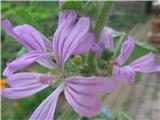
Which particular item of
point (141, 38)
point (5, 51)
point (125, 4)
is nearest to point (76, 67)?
point (5, 51)

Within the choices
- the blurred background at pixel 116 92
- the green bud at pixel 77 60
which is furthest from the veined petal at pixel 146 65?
the blurred background at pixel 116 92

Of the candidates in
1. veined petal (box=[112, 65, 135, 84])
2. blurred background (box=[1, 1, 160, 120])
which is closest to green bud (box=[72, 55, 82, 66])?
A: veined petal (box=[112, 65, 135, 84])

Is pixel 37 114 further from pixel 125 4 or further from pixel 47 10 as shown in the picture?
pixel 125 4

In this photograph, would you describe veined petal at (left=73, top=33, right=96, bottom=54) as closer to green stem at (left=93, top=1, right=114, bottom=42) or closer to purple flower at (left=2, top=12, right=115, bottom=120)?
purple flower at (left=2, top=12, right=115, bottom=120)

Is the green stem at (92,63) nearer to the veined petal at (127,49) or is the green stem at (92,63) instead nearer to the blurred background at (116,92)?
the veined petal at (127,49)

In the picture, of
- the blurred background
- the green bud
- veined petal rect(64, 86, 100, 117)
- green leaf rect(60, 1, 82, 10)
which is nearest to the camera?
veined petal rect(64, 86, 100, 117)

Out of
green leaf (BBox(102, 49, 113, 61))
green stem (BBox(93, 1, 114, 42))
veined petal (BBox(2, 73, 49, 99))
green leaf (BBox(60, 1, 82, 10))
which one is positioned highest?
green leaf (BBox(60, 1, 82, 10))

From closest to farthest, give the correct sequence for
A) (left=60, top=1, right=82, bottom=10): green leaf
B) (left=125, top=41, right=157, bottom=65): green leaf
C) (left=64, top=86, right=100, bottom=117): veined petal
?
(left=64, top=86, right=100, bottom=117): veined petal < (left=60, top=1, right=82, bottom=10): green leaf < (left=125, top=41, right=157, bottom=65): green leaf

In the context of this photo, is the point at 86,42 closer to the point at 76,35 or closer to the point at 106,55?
the point at 76,35
